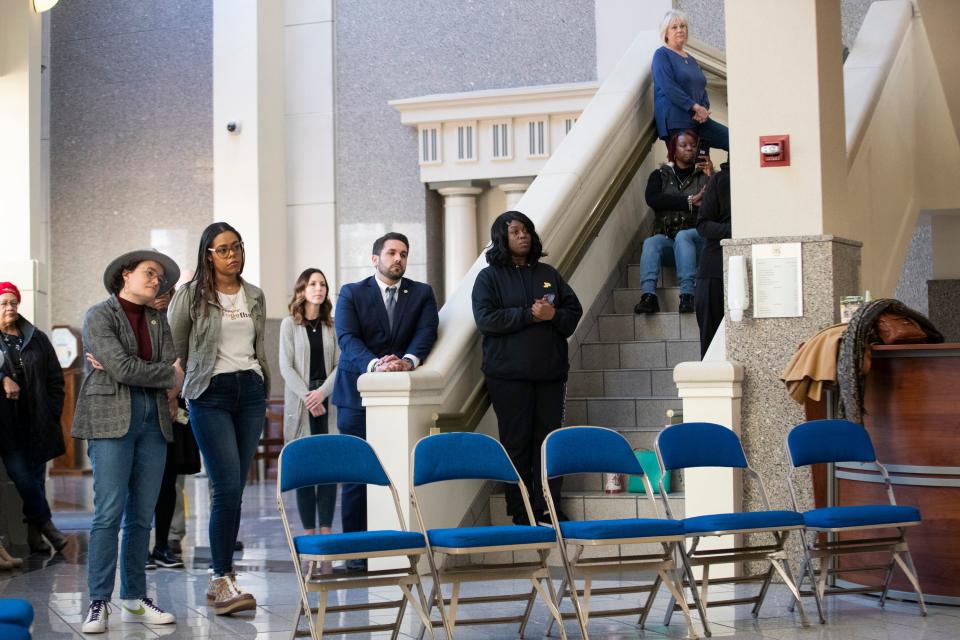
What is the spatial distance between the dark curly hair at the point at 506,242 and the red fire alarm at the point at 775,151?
1.17 meters

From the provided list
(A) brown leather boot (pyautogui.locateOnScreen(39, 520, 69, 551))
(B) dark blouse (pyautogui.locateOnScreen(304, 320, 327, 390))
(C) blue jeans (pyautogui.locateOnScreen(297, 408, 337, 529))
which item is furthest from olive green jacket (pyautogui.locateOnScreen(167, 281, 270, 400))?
(A) brown leather boot (pyautogui.locateOnScreen(39, 520, 69, 551))

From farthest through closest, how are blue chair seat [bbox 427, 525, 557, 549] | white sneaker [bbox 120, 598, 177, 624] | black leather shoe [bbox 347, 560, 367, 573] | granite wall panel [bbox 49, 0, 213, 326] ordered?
granite wall panel [bbox 49, 0, 213, 326]
black leather shoe [bbox 347, 560, 367, 573]
white sneaker [bbox 120, 598, 177, 624]
blue chair seat [bbox 427, 525, 557, 549]

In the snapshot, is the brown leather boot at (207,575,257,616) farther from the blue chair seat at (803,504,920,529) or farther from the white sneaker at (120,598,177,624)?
the blue chair seat at (803,504,920,529)

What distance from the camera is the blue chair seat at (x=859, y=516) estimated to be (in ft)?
17.2

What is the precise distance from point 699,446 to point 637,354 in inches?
85.6

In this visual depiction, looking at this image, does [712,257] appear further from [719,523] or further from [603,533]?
[603,533]

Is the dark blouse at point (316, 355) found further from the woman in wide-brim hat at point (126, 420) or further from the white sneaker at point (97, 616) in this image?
the white sneaker at point (97, 616)

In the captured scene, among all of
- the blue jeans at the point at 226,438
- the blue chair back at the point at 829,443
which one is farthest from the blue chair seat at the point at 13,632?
the blue chair back at the point at 829,443

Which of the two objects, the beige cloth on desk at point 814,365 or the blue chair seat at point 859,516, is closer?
the blue chair seat at point 859,516

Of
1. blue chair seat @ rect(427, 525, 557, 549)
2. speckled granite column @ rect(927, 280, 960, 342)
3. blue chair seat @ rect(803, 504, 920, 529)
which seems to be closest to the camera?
blue chair seat @ rect(427, 525, 557, 549)

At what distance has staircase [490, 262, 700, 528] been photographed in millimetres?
6789

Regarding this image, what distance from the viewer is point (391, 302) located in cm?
678

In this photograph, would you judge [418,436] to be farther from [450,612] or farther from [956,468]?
[956,468]

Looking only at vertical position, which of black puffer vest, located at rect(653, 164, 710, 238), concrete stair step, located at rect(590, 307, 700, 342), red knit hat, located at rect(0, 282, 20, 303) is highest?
black puffer vest, located at rect(653, 164, 710, 238)
